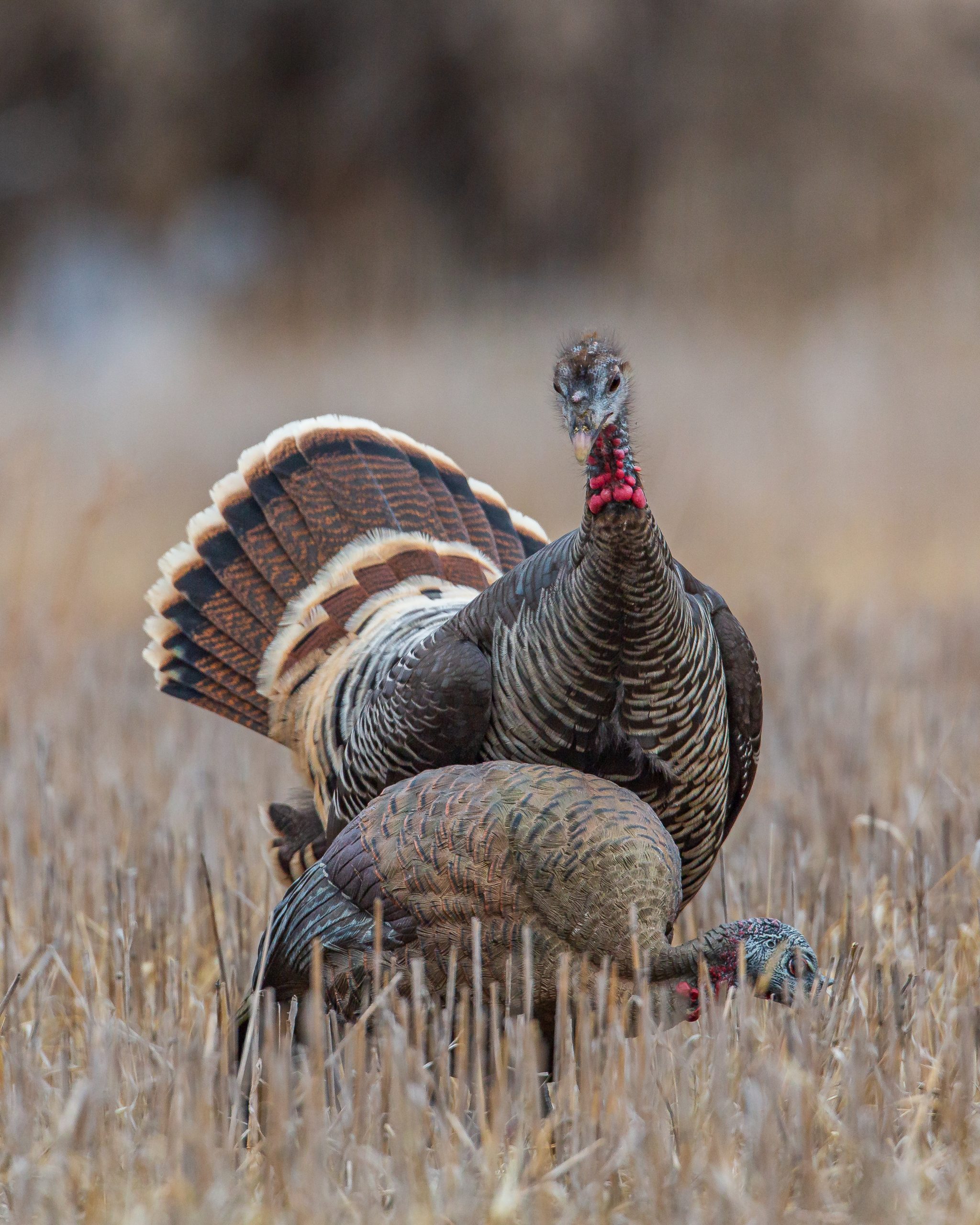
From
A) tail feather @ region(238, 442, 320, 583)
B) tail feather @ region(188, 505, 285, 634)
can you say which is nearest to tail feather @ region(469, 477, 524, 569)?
tail feather @ region(238, 442, 320, 583)

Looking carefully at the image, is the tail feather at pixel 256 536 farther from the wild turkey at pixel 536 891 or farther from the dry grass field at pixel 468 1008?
the wild turkey at pixel 536 891

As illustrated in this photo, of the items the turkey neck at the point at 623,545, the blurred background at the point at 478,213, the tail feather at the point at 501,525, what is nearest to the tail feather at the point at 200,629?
the tail feather at the point at 501,525

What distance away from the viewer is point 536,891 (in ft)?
7.25

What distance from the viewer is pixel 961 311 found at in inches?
427

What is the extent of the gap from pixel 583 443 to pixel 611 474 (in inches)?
3.3

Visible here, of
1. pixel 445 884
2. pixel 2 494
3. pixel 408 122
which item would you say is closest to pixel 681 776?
pixel 445 884

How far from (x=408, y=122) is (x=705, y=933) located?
1408 centimetres

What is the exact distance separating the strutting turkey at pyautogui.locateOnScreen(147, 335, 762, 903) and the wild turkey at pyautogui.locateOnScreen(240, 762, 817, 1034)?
154mm

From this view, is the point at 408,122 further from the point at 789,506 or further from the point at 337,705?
the point at 337,705

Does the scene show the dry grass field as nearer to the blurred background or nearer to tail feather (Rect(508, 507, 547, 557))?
tail feather (Rect(508, 507, 547, 557))

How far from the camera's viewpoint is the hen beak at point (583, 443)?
2232 mm

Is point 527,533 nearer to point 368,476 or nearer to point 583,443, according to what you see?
point 368,476

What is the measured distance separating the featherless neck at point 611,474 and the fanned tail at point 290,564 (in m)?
1.05

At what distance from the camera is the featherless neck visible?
2.27 meters
